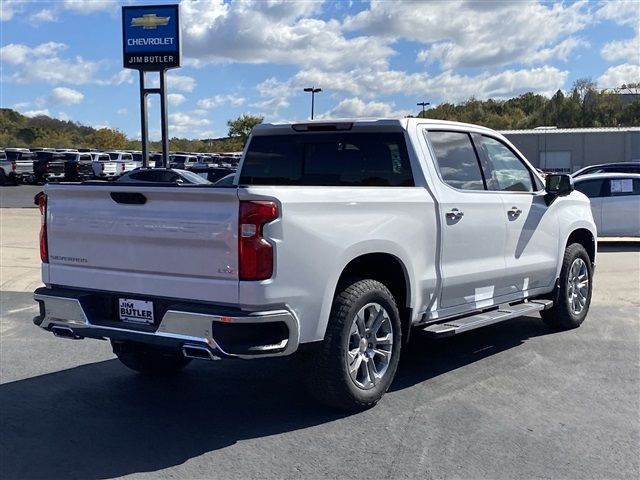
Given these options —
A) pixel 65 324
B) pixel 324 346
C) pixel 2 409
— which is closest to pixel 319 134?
pixel 324 346

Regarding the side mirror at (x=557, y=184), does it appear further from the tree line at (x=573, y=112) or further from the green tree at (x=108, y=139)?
the green tree at (x=108, y=139)

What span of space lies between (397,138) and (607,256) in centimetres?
892

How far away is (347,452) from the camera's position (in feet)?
14.3

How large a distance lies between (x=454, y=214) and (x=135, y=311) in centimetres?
258

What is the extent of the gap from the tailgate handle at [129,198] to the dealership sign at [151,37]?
58.6ft

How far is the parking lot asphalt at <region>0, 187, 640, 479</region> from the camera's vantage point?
418cm

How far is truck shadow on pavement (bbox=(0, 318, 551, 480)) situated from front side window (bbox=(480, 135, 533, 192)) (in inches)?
62.6

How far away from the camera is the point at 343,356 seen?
15.5 ft

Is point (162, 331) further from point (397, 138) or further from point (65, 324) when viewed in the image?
point (397, 138)

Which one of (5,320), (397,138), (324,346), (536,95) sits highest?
(536,95)

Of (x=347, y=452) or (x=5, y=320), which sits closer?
(x=347, y=452)

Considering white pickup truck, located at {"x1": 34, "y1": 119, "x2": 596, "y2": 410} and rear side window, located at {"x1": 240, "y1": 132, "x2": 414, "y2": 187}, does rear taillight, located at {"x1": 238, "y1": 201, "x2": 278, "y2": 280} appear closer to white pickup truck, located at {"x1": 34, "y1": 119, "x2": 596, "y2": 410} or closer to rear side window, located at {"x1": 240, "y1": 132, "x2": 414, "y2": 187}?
white pickup truck, located at {"x1": 34, "y1": 119, "x2": 596, "y2": 410}

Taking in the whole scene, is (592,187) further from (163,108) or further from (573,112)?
(573,112)

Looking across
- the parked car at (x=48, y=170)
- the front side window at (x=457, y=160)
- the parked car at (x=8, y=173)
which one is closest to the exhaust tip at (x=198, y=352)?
the front side window at (x=457, y=160)
